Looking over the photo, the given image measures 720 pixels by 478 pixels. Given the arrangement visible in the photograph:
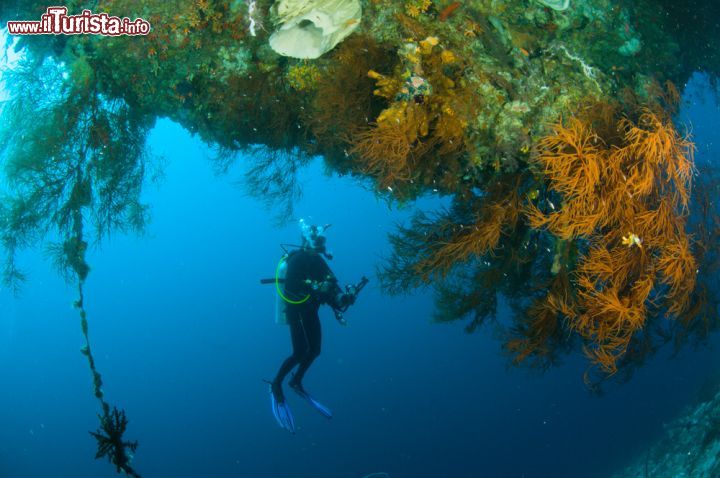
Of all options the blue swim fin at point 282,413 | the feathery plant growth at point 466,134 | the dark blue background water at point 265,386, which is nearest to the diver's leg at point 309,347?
the blue swim fin at point 282,413

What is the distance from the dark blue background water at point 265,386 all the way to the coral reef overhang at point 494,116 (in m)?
0.95

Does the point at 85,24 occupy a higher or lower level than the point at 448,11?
higher

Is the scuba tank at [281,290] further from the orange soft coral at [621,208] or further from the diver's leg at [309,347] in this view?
the orange soft coral at [621,208]

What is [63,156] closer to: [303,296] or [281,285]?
[281,285]

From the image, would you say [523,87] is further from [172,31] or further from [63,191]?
[63,191]

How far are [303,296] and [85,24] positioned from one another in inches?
213

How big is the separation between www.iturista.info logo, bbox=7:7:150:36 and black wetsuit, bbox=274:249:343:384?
14.8ft

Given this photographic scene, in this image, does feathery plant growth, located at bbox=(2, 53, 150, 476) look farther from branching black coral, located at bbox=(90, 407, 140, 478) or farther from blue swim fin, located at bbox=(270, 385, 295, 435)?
blue swim fin, located at bbox=(270, 385, 295, 435)

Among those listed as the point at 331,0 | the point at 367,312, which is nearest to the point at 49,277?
the point at 367,312

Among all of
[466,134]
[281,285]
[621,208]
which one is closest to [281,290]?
[281,285]

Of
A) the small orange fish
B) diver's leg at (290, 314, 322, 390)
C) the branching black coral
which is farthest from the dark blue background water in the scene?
the branching black coral

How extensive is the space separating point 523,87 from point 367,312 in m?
57.1

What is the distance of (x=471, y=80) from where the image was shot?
164 inches

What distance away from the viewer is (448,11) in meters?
4.23
